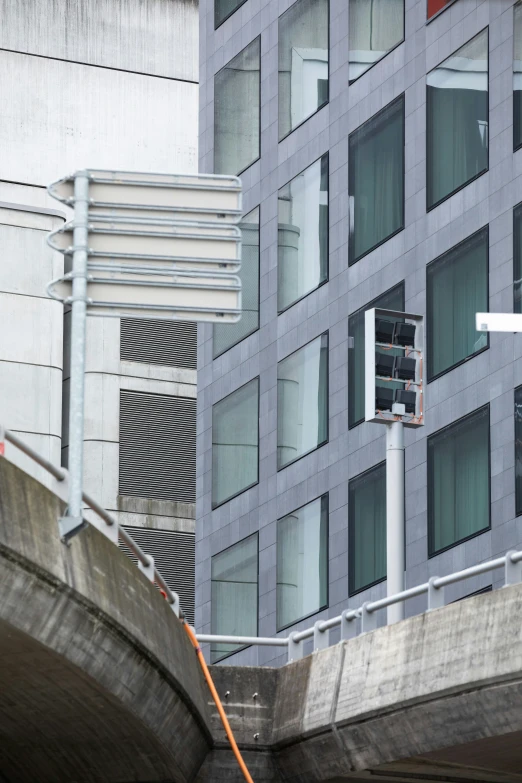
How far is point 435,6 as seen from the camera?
144ft

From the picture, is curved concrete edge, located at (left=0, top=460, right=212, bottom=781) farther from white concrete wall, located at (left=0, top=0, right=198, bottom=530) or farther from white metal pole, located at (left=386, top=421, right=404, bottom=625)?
white concrete wall, located at (left=0, top=0, right=198, bottom=530)

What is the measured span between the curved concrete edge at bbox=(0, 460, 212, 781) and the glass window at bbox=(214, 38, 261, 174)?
32392 millimetres

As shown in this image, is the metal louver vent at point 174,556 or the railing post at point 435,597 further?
the metal louver vent at point 174,556

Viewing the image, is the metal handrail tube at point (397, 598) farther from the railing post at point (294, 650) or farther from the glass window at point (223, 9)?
the glass window at point (223, 9)

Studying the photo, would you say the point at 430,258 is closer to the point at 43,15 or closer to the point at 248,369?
the point at 248,369

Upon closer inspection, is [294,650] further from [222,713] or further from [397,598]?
[397,598]

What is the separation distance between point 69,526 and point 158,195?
3.41 meters

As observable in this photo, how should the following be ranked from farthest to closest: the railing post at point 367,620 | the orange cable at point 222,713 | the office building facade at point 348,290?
the office building facade at point 348,290, the railing post at point 367,620, the orange cable at point 222,713

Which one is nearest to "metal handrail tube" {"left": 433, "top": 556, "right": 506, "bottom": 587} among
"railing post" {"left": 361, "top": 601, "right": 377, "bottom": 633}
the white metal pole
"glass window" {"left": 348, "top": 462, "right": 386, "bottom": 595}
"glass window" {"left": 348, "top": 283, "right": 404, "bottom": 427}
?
"railing post" {"left": 361, "top": 601, "right": 377, "bottom": 633}

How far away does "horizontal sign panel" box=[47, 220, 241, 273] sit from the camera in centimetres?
1822

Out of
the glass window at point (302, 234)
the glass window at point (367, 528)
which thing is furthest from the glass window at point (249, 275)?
the glass window at point (367, 528)

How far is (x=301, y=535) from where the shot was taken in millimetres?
47188

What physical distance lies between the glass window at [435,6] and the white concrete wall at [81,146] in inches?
582

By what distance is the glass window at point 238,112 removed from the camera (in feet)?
171
